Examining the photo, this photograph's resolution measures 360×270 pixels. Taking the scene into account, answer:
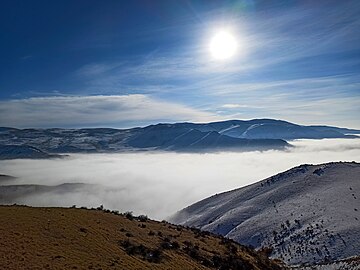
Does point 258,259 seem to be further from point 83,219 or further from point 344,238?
point 344,238

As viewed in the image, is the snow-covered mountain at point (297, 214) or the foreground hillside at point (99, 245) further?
the snow-covered mountain at point (297, 214)

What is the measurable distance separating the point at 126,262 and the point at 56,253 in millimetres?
3942

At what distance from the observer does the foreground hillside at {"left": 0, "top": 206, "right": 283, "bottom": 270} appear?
766 inches

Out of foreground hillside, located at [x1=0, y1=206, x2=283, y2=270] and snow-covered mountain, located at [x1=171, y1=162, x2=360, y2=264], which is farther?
snow-covered mountain, located at [x1=171, y1=162, x2=360, y2=264]

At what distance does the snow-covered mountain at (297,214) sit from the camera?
191ft

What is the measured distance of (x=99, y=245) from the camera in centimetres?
2280

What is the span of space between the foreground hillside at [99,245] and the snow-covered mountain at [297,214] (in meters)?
30.5

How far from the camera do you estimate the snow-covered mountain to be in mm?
58259

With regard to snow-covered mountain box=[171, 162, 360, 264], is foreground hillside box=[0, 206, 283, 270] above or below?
above

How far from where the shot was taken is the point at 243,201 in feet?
354

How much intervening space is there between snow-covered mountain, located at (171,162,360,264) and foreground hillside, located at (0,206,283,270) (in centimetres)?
3046

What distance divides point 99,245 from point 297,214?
65040 millimetres

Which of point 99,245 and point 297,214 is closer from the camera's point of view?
point 99,245

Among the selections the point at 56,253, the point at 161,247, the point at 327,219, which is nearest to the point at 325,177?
the point at 327,219
